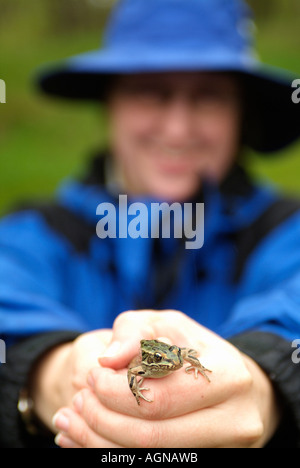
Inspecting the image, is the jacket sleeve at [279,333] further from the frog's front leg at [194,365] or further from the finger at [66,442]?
the finger at [66,442]

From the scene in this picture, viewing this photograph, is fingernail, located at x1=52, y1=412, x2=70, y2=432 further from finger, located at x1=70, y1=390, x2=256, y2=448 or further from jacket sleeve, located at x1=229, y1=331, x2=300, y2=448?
jacket sleeve, located at x1=229, y1=331, x2=300, y2=448

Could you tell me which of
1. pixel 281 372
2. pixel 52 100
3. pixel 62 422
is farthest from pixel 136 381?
pixel 52 100

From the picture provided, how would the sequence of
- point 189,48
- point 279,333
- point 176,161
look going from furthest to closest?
point 176,161 → point 189,48 → point 279,333

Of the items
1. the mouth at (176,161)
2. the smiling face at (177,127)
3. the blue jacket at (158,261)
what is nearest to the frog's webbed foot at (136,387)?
the blue jacket at (158,261)

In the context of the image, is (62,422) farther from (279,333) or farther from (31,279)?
(31,279)

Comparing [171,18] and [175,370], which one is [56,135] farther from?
[175,370]
